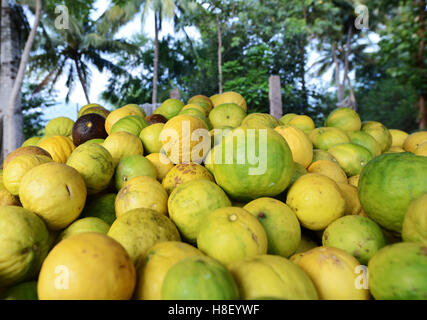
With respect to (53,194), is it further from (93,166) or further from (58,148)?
(58,148)

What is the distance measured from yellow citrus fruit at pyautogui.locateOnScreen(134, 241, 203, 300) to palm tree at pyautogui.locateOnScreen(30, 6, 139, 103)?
20.0 meters

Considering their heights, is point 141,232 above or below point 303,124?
below

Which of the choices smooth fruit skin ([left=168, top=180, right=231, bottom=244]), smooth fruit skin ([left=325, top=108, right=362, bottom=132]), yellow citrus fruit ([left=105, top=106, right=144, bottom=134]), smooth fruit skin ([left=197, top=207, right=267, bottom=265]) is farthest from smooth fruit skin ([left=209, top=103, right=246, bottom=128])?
smooth fruit skin ([left=197, top=207, right=267, bottom=265])

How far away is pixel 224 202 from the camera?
1.57 metres

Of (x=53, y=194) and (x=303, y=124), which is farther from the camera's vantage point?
(x=303, y=124)

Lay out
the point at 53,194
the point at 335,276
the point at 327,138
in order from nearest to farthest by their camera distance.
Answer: the point at 335,276 → the point at 53,194 → the point at 327,138

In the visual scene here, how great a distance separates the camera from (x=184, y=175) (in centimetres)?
183

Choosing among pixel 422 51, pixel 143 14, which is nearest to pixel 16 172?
pixel 422 51

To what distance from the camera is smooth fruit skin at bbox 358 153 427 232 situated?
1.33 meters

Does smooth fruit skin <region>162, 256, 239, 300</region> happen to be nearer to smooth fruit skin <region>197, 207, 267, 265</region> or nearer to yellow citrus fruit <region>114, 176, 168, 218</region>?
smooth fruit skin <region>197, 207, 267, 265</region>

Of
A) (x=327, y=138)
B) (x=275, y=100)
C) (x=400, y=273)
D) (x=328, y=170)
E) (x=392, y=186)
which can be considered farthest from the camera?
(x=275, y=100)

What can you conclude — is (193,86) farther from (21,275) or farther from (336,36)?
(21,275)

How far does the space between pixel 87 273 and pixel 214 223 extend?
0.52 meters

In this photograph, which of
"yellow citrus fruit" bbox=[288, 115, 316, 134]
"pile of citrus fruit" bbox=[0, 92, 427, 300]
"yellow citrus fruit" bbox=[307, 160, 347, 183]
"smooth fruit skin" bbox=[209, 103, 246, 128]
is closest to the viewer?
"pile of citrus fruit" bbox=[0, 92, 427, 300]
